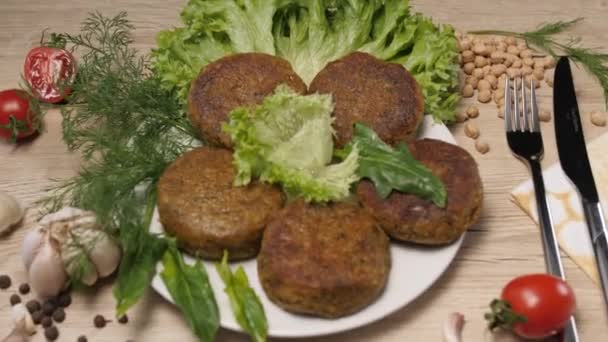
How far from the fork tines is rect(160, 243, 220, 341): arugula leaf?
5.52 feet

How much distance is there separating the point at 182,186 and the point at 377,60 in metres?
1.07

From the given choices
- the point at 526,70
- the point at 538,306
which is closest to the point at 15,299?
the point at 538,306

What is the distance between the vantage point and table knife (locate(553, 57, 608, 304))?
2.78 meters

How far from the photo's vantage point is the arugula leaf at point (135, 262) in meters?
2.41

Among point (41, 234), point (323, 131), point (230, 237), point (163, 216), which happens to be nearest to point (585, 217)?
point (323, 131)

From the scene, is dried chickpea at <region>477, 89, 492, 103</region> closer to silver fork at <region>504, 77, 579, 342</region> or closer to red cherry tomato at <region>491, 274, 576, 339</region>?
silver fork at <region>504, 77, 579, 342</region>

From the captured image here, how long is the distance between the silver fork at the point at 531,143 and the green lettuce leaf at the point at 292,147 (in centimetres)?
84

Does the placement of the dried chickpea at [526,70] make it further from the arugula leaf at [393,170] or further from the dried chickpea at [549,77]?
the arugula leaf at [393,170]

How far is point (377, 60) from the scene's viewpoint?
10.2 ft

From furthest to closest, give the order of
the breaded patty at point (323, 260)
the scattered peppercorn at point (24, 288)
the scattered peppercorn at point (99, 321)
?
1. the scattered peppercorn at point (24, 288)
2. the scattered peppercorn at point (99, 321)
3. the breaded patty at point (323, 260)

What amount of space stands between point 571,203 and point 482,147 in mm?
493

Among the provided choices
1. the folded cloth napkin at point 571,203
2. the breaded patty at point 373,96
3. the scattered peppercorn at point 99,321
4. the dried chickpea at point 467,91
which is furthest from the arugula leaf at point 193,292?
the dried chickpea at point 467,91

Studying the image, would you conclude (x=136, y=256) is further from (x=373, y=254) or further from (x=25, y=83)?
(x=25, y=83)

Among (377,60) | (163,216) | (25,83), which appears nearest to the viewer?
(163,216)
